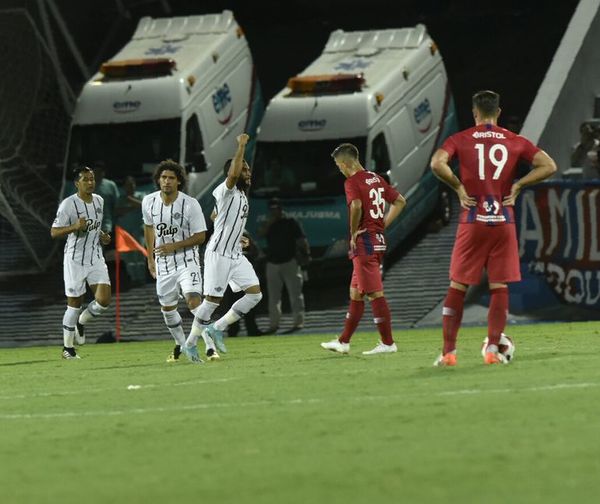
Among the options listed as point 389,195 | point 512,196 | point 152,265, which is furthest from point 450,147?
point 152,265

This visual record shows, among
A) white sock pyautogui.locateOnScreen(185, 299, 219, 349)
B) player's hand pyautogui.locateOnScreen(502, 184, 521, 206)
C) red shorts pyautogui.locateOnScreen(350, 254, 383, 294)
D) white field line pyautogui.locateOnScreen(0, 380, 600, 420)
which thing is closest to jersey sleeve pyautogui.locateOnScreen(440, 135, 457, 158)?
player's hand pyautogui.locateOnScreen(502, 184, 521, 206)

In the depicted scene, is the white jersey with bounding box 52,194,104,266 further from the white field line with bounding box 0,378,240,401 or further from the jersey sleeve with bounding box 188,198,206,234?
the white field line with bounding box 0,378,240,401

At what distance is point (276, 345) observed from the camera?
2348 cm

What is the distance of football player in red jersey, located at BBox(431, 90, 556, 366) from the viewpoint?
48.0ft

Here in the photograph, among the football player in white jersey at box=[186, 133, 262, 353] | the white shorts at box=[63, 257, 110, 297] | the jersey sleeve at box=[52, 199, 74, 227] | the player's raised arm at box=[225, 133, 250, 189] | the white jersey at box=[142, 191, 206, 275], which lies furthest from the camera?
the white shorts at box=[63, 257, 110, 297]

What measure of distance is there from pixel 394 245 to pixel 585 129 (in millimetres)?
3556

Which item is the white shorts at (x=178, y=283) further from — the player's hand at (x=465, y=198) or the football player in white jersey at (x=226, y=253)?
the player's hand at (x=465, y=198)

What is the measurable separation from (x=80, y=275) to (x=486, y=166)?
8.01m

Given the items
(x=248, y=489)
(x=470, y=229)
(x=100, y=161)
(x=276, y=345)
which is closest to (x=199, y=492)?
(x=248, y=489)

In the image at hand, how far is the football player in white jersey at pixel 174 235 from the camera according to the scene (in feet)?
59.2

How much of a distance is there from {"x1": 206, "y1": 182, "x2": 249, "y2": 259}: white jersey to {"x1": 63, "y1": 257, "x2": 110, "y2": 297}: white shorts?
123 inches

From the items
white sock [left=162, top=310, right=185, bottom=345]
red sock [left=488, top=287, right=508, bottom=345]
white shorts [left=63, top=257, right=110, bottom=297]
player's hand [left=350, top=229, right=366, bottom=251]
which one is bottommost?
white shorts [left=63, top=257, right=110, bottom=297]

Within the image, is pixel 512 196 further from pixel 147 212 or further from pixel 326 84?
pixel 326 84

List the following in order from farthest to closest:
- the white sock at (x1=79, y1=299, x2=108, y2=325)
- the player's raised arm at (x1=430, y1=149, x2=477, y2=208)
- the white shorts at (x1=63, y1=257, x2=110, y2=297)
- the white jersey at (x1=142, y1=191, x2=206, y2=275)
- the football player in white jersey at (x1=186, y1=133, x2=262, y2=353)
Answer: the white sock at (x1=79, y1=299, x2=108, y2=325) → the white shorts at (x1=63, y1=257, x2=110, y2=297) → the football player in white jersey at (x1=186, y1=133, x2=262, y2=353) → the white jersey at (x1=142, y1=191, x2=206, y2=275) → the player's raised arm at (x1=430, y1=149, x2=477, y2=208)
